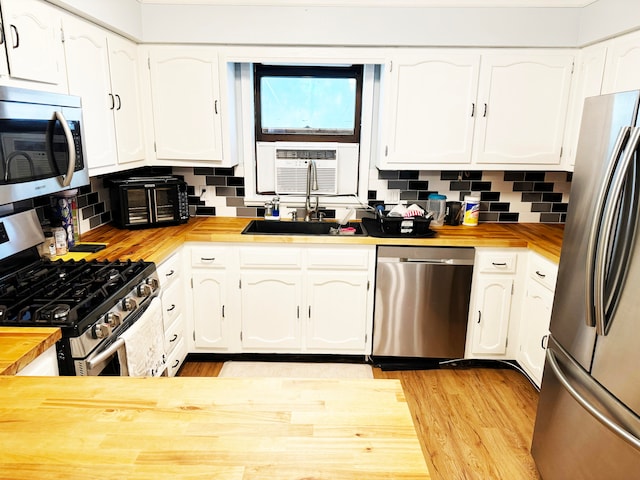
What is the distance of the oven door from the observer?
1.51 metres

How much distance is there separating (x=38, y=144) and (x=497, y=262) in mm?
2454

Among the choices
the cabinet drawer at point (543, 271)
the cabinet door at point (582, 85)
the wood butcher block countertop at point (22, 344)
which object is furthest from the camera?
the cabinet door at point (582, 85)

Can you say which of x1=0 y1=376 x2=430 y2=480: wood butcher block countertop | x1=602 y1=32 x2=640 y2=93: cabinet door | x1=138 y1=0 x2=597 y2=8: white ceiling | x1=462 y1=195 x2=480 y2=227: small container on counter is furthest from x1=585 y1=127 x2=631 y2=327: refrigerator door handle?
x1=138 y1=0 x2=597 y2=8: white ceiling

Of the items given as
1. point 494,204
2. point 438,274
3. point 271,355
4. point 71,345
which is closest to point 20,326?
point 71,345

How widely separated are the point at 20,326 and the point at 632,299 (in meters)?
1.96

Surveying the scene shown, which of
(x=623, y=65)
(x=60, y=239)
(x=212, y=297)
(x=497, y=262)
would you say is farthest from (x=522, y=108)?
(x=60, y=239)

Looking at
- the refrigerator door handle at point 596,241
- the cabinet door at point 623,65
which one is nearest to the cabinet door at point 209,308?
the refrigerator door handle at point 596,241

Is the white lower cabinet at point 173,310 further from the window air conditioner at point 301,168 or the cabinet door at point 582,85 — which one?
the cabinet door at point 582,85

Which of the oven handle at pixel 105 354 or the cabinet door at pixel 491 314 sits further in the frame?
the cabinet door at pixel 491 314

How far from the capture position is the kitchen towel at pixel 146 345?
169 cm

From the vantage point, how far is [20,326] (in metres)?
1.42

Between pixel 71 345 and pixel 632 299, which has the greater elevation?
pixel 632 299

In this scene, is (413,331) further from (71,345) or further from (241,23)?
(241,23)

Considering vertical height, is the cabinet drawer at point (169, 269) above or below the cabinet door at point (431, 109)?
below
